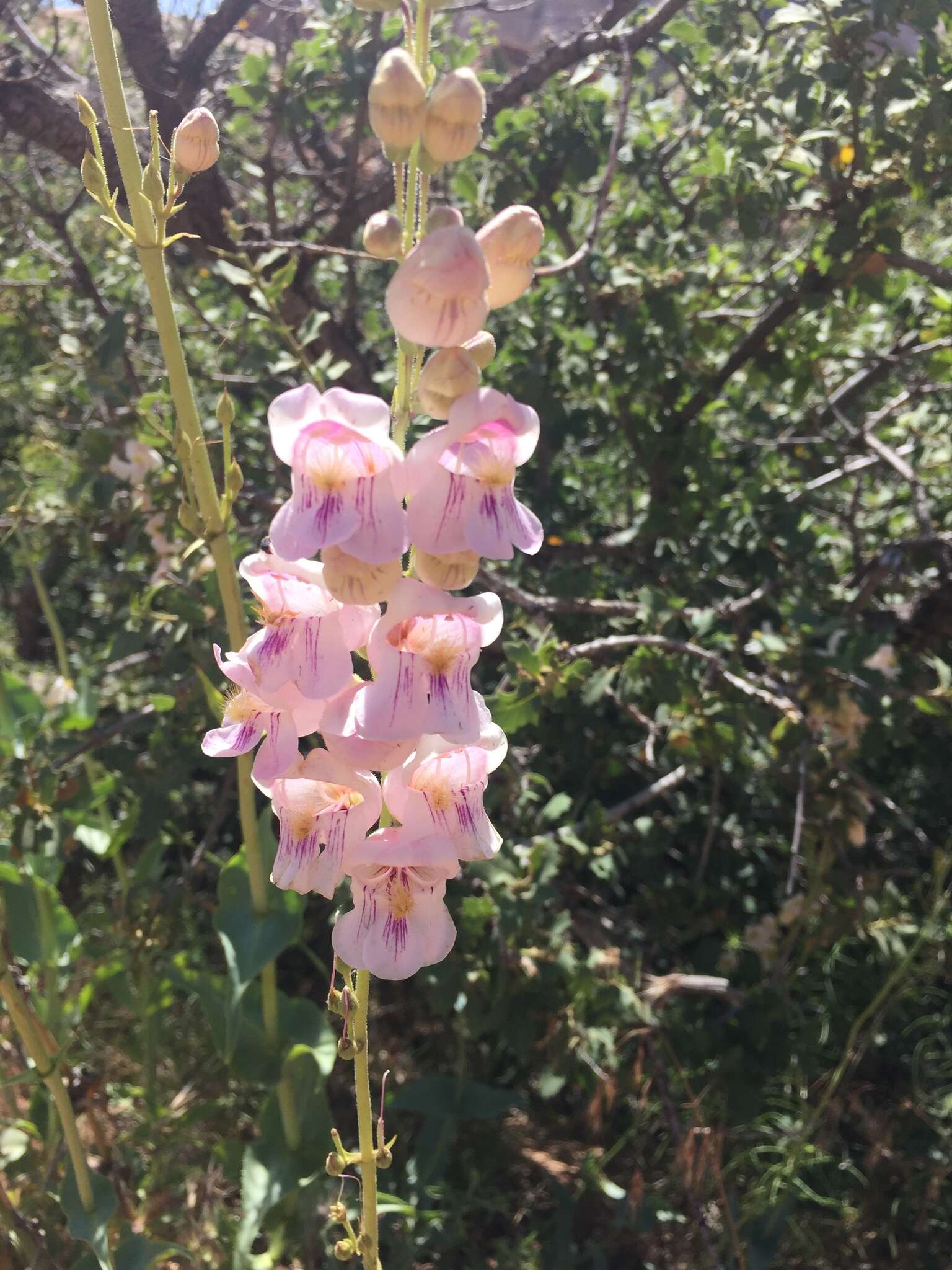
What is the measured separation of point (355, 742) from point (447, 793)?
12 centimetres

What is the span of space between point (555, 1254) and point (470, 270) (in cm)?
197

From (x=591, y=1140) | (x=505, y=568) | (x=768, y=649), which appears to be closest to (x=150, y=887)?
(x=505, y=568)

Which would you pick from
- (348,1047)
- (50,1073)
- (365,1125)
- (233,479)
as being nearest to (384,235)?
(233,479)

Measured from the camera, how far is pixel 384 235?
87 centimetres

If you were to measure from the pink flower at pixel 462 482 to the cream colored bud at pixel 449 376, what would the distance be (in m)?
0.02

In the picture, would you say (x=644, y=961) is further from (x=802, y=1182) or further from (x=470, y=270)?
(x=470, y=270)

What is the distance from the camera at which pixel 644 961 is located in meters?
2.52

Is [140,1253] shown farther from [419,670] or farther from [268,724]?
[419,670]

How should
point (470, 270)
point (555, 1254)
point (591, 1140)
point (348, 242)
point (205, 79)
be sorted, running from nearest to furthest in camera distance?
1. point (470, 270)
2. point (555, 1254)
3. point (591, 1140)
4. point (205, 79)
5. point (348, 242)

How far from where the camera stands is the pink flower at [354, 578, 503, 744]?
2.77 ft

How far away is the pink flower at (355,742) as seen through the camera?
0.86 metres

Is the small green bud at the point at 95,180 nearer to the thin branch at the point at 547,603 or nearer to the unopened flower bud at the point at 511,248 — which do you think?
the unopened flower bud at the point at 511,248

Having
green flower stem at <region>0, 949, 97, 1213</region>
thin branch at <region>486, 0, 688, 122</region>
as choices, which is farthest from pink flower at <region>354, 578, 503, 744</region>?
thin branch at <region>486, 0, 688, 122</region>

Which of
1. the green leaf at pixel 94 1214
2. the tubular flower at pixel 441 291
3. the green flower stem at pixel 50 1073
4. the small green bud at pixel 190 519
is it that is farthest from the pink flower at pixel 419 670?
the green leaf at pixel 94 1214
